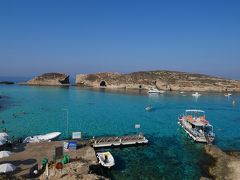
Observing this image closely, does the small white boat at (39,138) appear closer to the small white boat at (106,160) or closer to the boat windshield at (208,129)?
the small white boat at (106,160)

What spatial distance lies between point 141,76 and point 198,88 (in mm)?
36800

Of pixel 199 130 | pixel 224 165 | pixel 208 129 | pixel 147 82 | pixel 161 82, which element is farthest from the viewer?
pixel 147 82

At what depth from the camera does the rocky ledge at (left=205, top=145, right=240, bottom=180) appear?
28.7 metres

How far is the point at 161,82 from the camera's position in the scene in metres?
155

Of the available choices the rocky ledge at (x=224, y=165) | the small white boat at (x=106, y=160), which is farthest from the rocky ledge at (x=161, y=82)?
the small white boat at (x=106, y=160)

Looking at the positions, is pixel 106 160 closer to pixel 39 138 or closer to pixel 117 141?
pixel 117 141

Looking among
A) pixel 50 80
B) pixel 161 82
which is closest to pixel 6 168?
pixel 161 82

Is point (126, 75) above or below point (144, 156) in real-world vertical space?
above

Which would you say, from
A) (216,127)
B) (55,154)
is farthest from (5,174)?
(216,127)

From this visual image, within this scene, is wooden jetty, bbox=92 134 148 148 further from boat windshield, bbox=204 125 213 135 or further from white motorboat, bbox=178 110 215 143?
boat windshield, bbox=204 125 213 135

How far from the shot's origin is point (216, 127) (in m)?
54.7

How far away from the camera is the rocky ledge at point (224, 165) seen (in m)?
28.7

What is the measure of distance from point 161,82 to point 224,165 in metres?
125

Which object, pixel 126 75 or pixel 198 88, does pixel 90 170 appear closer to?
pixel 198 88
